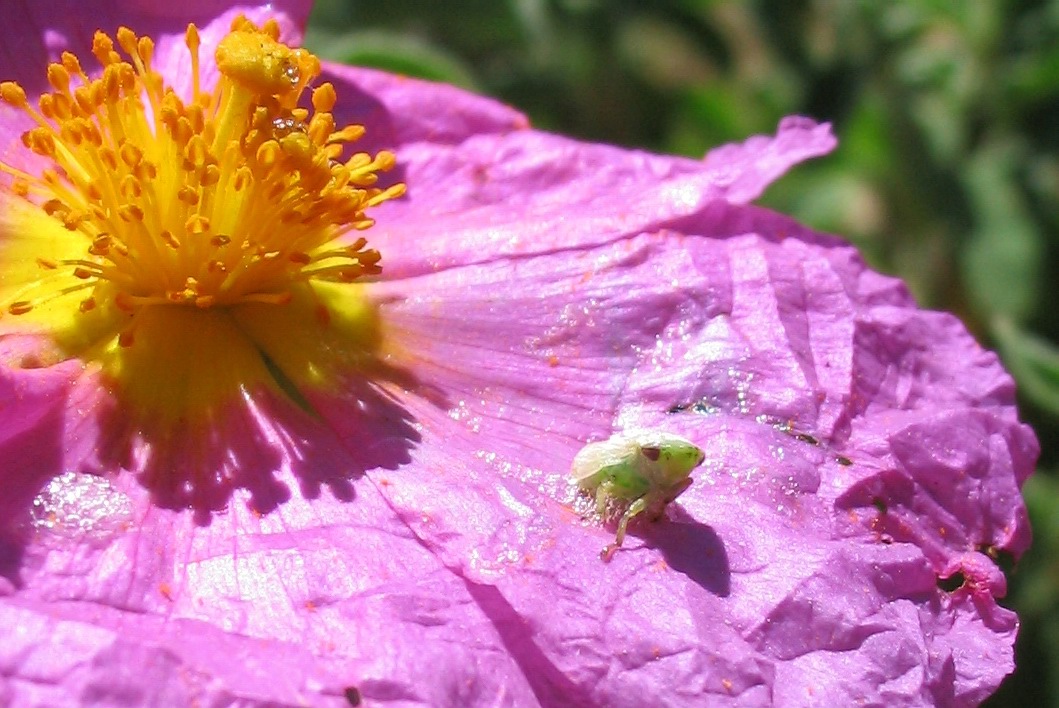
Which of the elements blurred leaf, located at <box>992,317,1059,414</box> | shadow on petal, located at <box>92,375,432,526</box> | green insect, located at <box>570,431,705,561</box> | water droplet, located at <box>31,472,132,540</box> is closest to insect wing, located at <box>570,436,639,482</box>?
green insect, located at <box>570,431,705,561</box>

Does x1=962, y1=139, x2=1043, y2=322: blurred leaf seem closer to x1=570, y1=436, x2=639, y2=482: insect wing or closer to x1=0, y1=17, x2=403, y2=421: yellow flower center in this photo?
x1=570, y1=436, x2=639, y2=482: insect wing

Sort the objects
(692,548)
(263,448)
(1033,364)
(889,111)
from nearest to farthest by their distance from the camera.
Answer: (692,548) → (263,448) → (1033,364) → (889,111)

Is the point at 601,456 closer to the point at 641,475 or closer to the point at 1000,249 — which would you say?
the point at 641,475

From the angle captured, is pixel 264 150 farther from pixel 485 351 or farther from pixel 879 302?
pixel 879 302

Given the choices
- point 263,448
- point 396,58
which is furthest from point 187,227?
point 396,58

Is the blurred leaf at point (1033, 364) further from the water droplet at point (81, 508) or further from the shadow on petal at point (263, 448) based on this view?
the water droplet at point (81, 508)

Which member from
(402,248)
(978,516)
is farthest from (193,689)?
(978,516)
